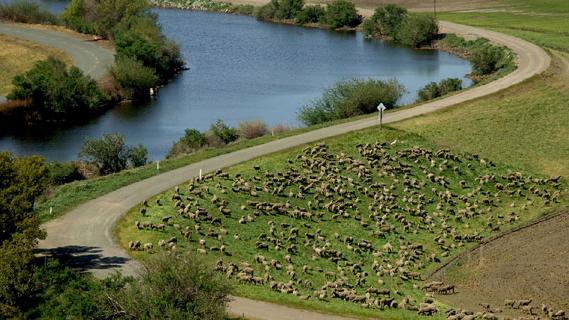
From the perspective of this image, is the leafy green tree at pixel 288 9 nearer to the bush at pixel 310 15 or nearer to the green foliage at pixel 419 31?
the bush at pixel 310 15

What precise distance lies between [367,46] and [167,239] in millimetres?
99809

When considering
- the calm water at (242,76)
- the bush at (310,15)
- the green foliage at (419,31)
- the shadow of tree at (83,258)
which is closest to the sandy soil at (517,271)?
the shadow of tree at (83,258)

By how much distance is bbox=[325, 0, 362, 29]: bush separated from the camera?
164 meters

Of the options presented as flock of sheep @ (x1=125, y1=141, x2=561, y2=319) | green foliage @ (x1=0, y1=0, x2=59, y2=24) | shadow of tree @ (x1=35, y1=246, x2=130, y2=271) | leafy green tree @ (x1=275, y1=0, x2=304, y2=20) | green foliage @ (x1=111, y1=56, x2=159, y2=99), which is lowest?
flock of sheep @ (x1=125, y1=141, x2=561, y2=319)

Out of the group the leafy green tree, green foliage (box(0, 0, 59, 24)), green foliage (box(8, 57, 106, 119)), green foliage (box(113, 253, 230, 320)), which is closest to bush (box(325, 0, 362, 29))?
the leafy green tree

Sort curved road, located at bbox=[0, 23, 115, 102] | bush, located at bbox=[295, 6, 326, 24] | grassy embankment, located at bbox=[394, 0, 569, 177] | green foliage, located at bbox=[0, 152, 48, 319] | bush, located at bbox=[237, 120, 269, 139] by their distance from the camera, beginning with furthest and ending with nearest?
bush, located at bbox=[295, 6, 326, 24], curved road, located at bbox=[0, 23, 115, 102], bush, located at bbox=[237, 120, 269, 139], grassy embankment, located at bbox=[394, 0, 569, 177], green foliage, located at bbox=[0, 152, 48, 319]

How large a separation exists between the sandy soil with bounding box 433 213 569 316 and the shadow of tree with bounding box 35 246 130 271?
16015 millimetres

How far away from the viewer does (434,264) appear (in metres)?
51.9

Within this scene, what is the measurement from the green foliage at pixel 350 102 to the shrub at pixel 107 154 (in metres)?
20.5

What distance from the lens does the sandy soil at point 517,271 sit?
1868 inches

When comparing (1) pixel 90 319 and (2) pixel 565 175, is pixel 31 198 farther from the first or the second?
(2) pixel 565 175

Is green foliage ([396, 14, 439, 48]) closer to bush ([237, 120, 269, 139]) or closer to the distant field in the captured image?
the distant field

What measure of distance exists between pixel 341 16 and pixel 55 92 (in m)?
80.8

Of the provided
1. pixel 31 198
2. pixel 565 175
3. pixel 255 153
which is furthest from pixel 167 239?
pixel 565 175
